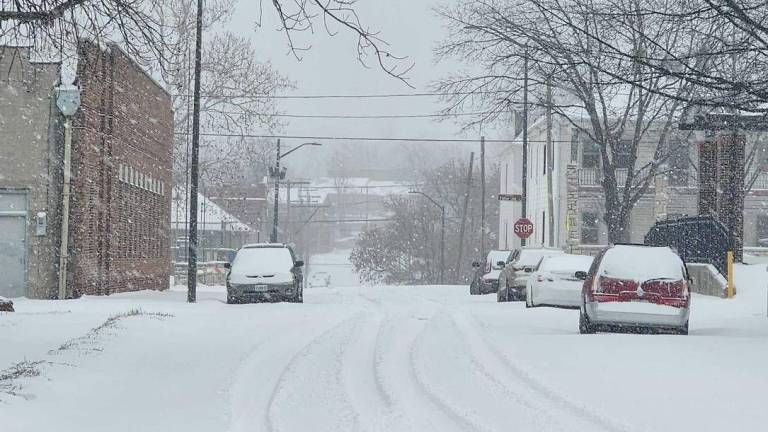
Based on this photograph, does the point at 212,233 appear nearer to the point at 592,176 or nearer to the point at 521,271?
the point at 592,176

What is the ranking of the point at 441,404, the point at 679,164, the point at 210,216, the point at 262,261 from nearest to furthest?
the point at 441,404, the point at 262,261, the point at 679,164, the point at 210,216

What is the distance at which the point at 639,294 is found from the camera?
16.3m

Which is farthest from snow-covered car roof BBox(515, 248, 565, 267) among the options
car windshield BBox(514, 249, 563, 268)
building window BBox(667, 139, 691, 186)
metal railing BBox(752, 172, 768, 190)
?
metal railing BBox(752, 172, 768, 190)

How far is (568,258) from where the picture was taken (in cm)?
2434

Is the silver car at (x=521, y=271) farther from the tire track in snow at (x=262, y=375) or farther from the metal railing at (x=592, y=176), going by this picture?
the metal railing at (x=592, y=176)

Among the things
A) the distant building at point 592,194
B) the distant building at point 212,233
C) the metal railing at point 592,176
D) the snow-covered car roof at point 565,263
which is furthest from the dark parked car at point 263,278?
the distant building at point 212,233

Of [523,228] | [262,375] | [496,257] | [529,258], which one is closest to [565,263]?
[529,258]

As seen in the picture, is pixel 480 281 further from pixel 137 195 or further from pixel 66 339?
pixel 66 339

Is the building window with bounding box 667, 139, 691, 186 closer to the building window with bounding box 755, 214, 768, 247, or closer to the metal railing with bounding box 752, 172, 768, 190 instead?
the metal railing with bounding box 752, 172, 768, 190

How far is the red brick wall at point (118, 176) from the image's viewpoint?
1064 inches

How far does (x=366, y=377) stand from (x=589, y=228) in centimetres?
3995

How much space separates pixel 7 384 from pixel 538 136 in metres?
47.7

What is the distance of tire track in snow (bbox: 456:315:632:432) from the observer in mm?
8547

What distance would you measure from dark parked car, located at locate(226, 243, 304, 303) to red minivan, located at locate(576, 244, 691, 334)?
12.8 meters
